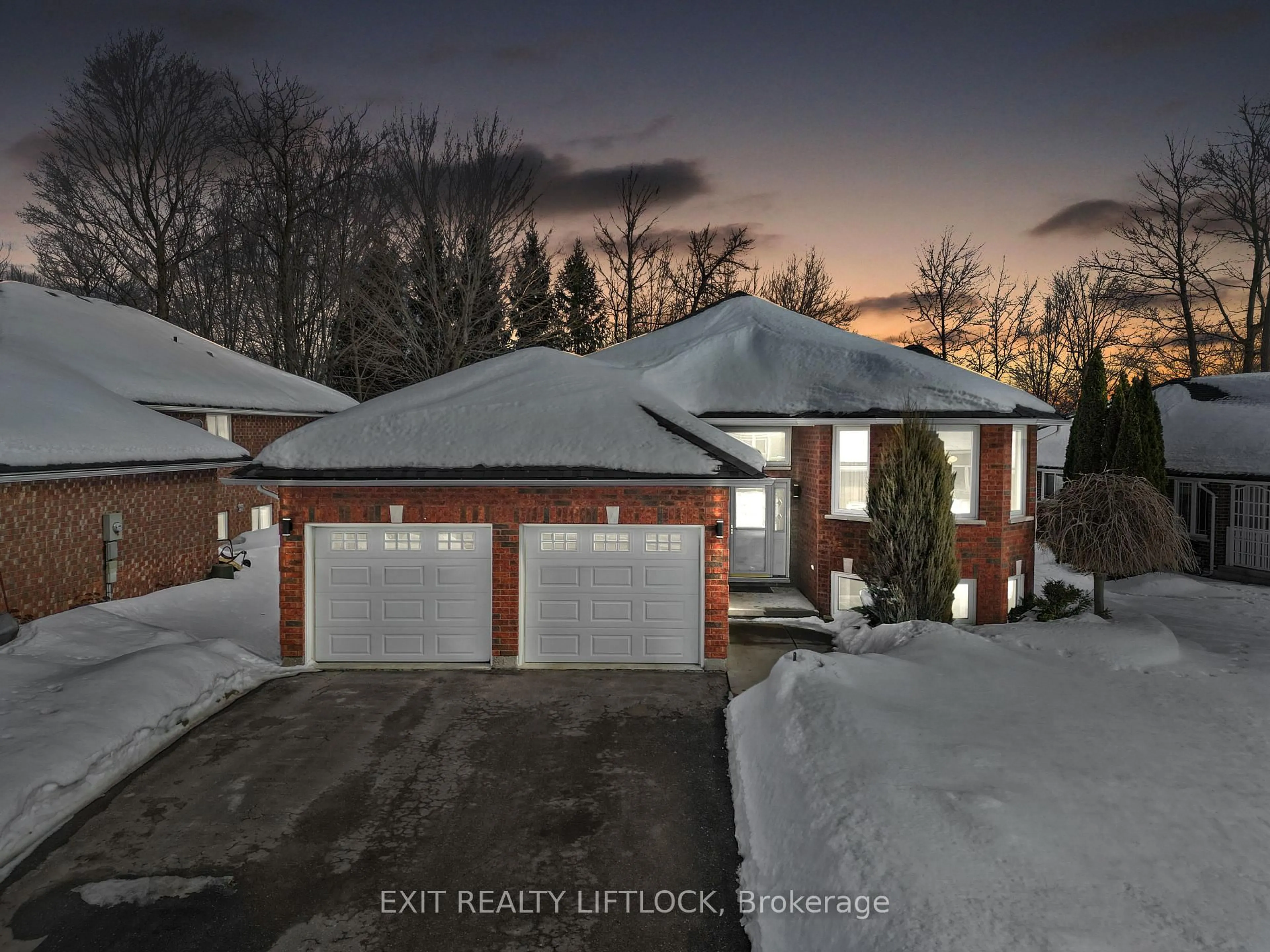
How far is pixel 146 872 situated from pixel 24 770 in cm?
208

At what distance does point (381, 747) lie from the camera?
789cm

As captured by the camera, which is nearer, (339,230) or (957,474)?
(957,474)

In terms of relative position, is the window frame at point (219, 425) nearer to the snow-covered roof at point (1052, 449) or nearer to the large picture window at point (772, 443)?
the large picture window at point (772, 443)

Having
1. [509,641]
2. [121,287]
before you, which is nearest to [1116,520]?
[509,641]

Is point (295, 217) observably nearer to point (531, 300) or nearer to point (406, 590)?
point (531, 300)

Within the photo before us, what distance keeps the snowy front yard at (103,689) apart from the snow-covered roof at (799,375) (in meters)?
8.89

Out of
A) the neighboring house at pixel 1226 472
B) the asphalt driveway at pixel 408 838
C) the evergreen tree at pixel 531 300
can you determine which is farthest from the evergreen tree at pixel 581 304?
the asphalt driveway at pixel 408 838

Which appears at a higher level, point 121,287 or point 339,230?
point 339,230

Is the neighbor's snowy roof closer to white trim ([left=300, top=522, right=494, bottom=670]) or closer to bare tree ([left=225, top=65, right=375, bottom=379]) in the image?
white trim ([left=300, top=522, right=494, bottom=670])

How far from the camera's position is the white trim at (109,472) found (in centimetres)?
1091

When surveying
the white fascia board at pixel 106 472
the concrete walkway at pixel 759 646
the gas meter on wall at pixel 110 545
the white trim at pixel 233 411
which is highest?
the white trim at pixel 233 411

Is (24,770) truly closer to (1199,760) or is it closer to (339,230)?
(1199,760)

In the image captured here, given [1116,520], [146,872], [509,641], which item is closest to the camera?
[146,872]

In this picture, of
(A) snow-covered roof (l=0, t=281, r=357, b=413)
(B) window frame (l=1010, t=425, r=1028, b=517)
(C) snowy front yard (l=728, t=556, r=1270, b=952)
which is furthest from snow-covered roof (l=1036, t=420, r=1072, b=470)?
A: (A) snow-covered roof (l=0, t=281, r=357, b=413)
